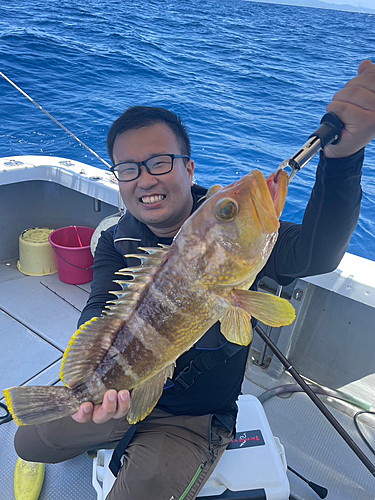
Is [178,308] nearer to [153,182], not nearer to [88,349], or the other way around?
[88,349]

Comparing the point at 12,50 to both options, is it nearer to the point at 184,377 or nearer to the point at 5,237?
the point at 5,237

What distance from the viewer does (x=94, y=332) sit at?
5.13 ft

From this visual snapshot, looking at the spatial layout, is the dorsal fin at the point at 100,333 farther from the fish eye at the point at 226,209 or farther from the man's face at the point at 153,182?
the man's face at the point at 153,182

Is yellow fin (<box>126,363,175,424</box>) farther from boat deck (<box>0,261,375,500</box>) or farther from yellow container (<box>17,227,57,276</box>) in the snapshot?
yellow container (<box>17,227,57,276</box>)

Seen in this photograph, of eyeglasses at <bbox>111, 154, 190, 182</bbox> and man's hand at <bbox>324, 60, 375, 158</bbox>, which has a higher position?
man's hand at <bbox>324, 60, 375, 158</bbox>

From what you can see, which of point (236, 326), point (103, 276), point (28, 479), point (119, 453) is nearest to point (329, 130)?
point (236, 326)

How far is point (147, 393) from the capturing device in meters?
1.59

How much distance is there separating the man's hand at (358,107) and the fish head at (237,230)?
0.33 meters

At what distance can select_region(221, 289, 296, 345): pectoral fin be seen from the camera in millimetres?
1407

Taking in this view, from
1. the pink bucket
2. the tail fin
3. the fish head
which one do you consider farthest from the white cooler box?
the pink bucket

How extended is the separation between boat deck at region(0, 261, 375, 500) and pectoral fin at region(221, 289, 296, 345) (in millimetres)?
1821

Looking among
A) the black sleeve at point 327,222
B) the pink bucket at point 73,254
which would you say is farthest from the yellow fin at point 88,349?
the pink bucket at point 73,254

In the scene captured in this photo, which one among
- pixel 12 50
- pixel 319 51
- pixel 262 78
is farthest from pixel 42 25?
pixel 319 51

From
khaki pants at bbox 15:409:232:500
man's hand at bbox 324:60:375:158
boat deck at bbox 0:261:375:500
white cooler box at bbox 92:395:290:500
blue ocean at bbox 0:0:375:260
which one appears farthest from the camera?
blue ocean at bbox 0:0:375:260
